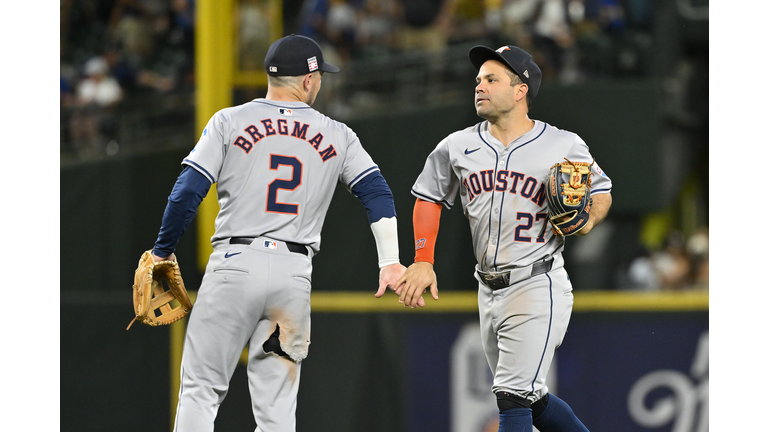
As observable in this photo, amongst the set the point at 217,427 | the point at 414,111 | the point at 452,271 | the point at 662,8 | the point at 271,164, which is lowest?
the point at 217,427

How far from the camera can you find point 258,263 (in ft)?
12.4

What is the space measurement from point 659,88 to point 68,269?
5.27m

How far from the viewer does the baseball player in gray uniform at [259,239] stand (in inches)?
148

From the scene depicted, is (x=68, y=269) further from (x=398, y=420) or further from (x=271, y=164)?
(x=271, y=164)

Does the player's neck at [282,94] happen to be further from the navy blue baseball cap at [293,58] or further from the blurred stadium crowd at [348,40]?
the blurred stadium crowd at [348,40]

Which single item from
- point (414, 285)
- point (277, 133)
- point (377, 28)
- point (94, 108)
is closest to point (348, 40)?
point (377, 28)

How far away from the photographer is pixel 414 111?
286 inches

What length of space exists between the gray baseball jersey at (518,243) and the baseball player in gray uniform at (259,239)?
0.56m

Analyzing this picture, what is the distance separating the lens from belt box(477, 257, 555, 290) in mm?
3938

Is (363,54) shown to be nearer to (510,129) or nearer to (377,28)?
(377,28)

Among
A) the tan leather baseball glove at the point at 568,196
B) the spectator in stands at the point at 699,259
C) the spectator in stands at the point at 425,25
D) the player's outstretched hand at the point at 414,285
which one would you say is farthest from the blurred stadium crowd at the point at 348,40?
the tan leather baseball glove at the point at 568,196

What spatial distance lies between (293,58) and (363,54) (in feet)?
14.3

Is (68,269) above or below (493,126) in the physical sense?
below

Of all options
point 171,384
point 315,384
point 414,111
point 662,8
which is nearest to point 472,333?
point 315,384
